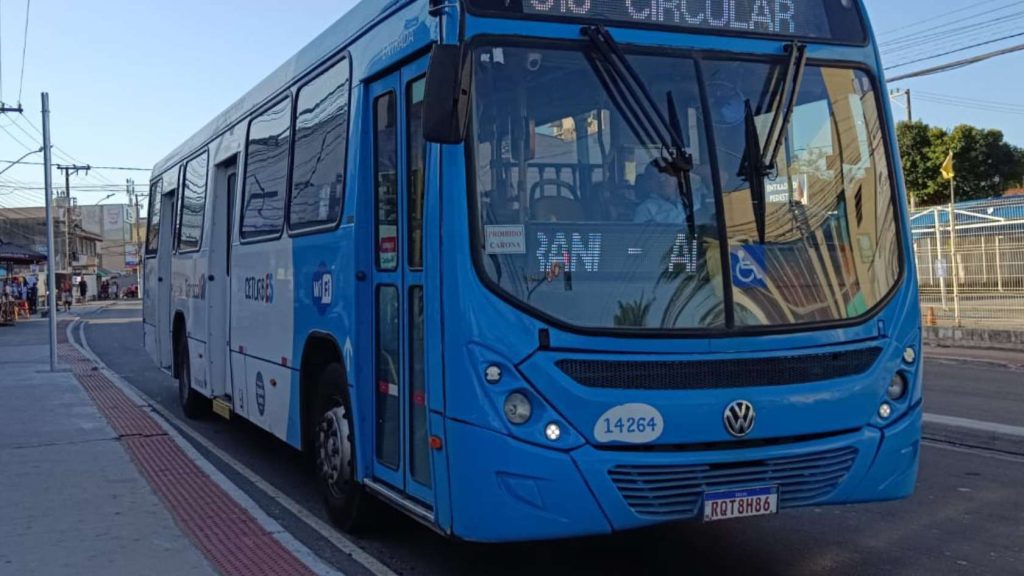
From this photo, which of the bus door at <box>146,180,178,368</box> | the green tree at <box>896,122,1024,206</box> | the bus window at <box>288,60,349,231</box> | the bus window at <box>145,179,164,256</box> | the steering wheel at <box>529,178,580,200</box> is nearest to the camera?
the steering wheel at <box>529,178,580,200</box>

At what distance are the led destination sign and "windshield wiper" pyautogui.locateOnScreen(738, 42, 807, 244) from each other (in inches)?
11.2

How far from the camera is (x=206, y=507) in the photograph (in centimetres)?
767

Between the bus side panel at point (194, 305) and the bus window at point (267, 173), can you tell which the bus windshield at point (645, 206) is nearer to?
the bus window at point (267, 173)

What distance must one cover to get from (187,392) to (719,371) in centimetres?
917

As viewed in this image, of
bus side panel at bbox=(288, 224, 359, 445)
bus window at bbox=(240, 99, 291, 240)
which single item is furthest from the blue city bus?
→ bus window at bbox=(240, 99, 291, 240)

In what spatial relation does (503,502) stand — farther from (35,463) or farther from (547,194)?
(35,463)

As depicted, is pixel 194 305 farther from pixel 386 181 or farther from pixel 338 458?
pixel 386 181

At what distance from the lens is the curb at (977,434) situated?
9.37 metres

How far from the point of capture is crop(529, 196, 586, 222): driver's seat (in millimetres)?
5008

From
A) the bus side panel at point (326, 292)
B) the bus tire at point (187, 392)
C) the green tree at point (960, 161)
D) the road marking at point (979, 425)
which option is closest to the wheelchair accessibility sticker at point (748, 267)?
the bus side panel at point (326, 292)

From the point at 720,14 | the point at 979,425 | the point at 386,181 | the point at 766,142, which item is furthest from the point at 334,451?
the point at 979,425

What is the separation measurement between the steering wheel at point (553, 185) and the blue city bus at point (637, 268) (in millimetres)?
11

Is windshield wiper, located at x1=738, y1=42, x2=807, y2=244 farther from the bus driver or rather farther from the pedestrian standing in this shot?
the pedestrian standing

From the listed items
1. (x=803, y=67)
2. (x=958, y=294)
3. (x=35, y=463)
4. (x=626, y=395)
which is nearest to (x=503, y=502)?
(x=626, y=395)
